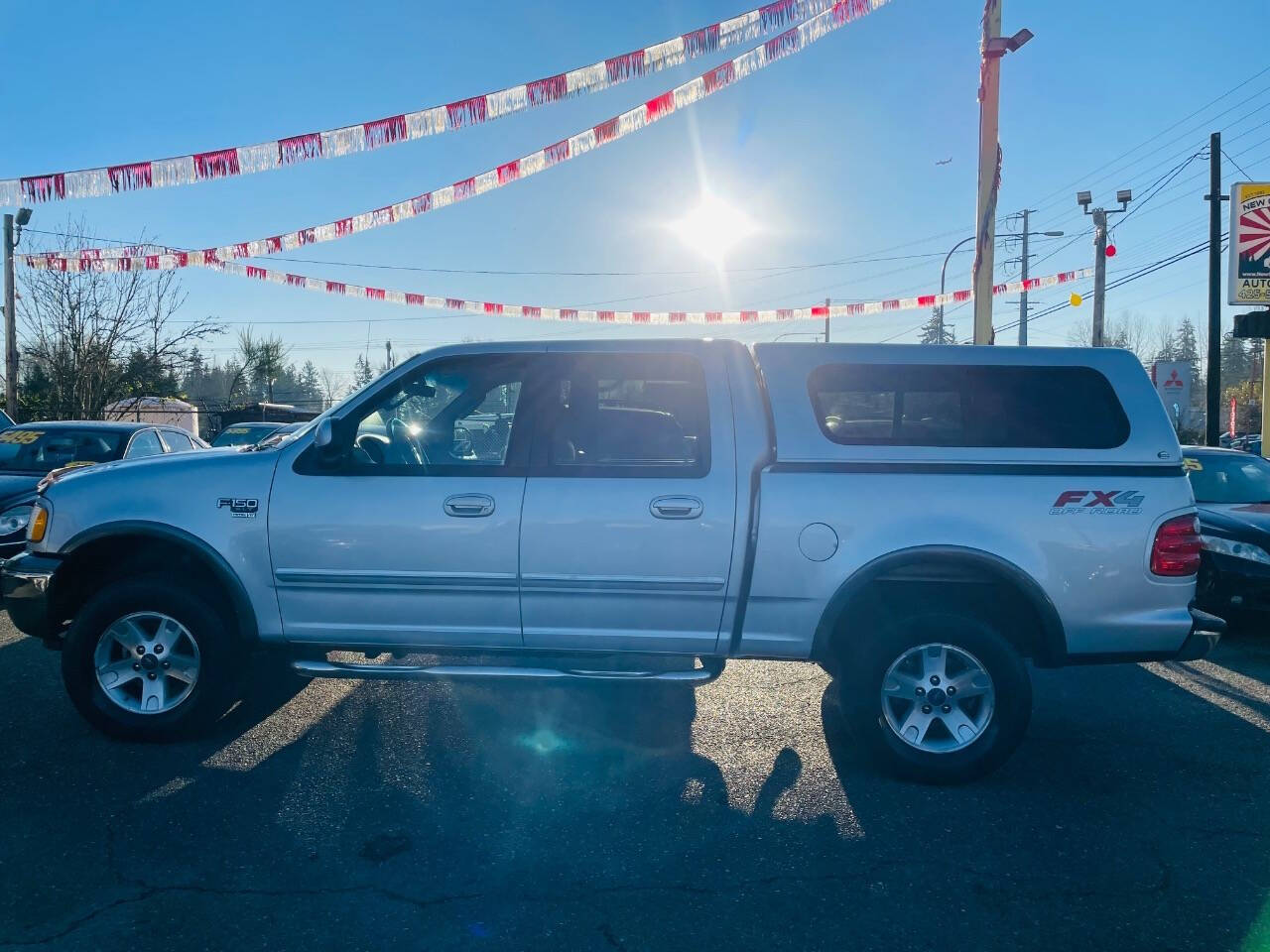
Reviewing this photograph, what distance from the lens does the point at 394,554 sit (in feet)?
14.1

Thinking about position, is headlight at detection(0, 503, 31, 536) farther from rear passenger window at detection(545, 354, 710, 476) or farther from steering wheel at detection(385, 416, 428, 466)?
rear passenger window at detection(545, 354, 710, 476)

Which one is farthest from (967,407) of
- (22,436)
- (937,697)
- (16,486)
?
(22,436)

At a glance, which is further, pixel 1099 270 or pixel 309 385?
pixel 309 385

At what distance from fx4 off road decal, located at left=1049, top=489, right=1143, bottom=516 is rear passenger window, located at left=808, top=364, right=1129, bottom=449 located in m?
0.23

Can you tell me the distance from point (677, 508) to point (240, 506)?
209 cm

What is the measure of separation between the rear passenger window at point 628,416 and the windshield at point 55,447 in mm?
6462

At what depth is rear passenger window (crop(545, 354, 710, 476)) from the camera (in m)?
4.31

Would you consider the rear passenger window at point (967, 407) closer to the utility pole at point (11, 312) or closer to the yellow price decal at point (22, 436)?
the yellow price decal at point (22, 436)

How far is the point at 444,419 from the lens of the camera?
4.54 metres

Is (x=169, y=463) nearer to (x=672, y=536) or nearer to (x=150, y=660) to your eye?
(x=150, y=660)

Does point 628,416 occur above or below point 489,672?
above

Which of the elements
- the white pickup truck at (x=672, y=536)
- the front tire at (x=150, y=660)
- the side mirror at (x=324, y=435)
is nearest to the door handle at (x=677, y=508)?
the white pickup truck at (x=672, y=536)

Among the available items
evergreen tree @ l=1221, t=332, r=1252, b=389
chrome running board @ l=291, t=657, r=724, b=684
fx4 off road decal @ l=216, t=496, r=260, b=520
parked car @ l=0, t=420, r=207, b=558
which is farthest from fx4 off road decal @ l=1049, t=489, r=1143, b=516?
evergreen tree @ l=1221, t=332, r=1252, b=389

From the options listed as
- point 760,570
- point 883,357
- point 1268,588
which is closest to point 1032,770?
point 760,570
